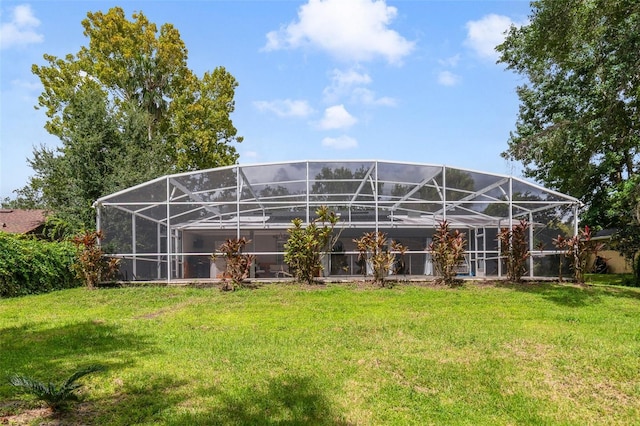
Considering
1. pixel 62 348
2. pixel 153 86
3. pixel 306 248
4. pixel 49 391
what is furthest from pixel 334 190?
pixel 153 86

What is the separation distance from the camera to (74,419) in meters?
4.04

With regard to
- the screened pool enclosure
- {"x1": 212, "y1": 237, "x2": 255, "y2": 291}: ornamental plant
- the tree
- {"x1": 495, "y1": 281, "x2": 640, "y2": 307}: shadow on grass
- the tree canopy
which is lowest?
{"x1": 495, "y1": 281, "x2": 640, "y2": 307}: shadow on grass

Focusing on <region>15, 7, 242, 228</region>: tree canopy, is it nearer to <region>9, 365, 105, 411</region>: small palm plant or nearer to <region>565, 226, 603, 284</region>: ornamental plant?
<region>565, 226, 603, 284</region>: ornamental plant

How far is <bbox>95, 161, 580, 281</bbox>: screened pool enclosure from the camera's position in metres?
13.9

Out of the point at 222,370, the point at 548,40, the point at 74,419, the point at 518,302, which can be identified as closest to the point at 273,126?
the point at 548,40

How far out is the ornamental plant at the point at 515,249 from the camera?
13195 mm

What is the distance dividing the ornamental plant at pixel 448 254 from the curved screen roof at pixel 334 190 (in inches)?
50.5

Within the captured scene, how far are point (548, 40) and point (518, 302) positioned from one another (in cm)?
666

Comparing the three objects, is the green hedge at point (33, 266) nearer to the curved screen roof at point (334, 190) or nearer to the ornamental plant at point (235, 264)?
the curved screen roof at point (334, 190)

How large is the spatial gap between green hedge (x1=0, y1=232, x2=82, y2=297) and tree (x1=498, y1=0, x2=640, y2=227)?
14.1m

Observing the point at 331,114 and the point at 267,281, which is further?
the point at 331,114

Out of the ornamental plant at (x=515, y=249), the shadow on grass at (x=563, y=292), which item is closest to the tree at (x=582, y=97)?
the ornamental plant at (x=515, y=249)

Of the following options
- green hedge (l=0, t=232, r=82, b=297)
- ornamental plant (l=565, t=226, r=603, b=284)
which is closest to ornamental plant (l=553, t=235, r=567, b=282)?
ornamental plant (l=565, t=226, r=603, b=284)

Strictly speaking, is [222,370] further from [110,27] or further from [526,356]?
[110,27]
